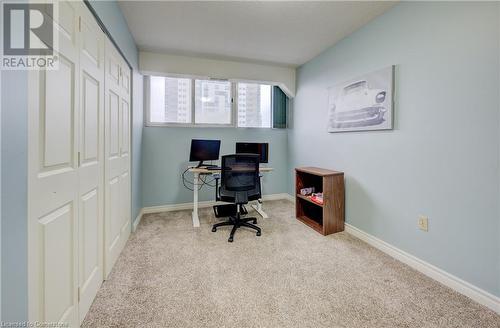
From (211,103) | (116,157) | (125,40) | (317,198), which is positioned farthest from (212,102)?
(317,198)

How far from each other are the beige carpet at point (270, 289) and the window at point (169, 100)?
1.94 metres

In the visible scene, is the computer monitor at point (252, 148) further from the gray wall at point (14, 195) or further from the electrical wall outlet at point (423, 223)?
the gray wall at point (14, 195)

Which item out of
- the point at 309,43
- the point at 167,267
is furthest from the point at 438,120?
the point at 167,267

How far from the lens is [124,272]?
1.90 metres

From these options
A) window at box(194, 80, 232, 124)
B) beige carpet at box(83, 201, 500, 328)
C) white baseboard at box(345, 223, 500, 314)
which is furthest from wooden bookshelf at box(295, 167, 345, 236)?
window at box(194, 80, 232, 124)

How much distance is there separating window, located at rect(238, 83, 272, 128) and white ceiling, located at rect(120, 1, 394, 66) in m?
0.80

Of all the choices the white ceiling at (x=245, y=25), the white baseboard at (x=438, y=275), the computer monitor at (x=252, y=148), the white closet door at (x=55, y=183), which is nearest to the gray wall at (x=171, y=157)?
the computer monitor at (x=252, y=148)

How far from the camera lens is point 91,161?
1504mm

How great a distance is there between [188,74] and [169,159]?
138cm

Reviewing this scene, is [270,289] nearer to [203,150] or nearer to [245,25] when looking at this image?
[203,150]

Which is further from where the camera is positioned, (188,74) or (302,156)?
(302,156)

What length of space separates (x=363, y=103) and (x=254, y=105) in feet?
6.84

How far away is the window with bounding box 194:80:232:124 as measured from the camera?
12.4 feet

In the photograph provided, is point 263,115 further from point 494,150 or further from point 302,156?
point 494,150
